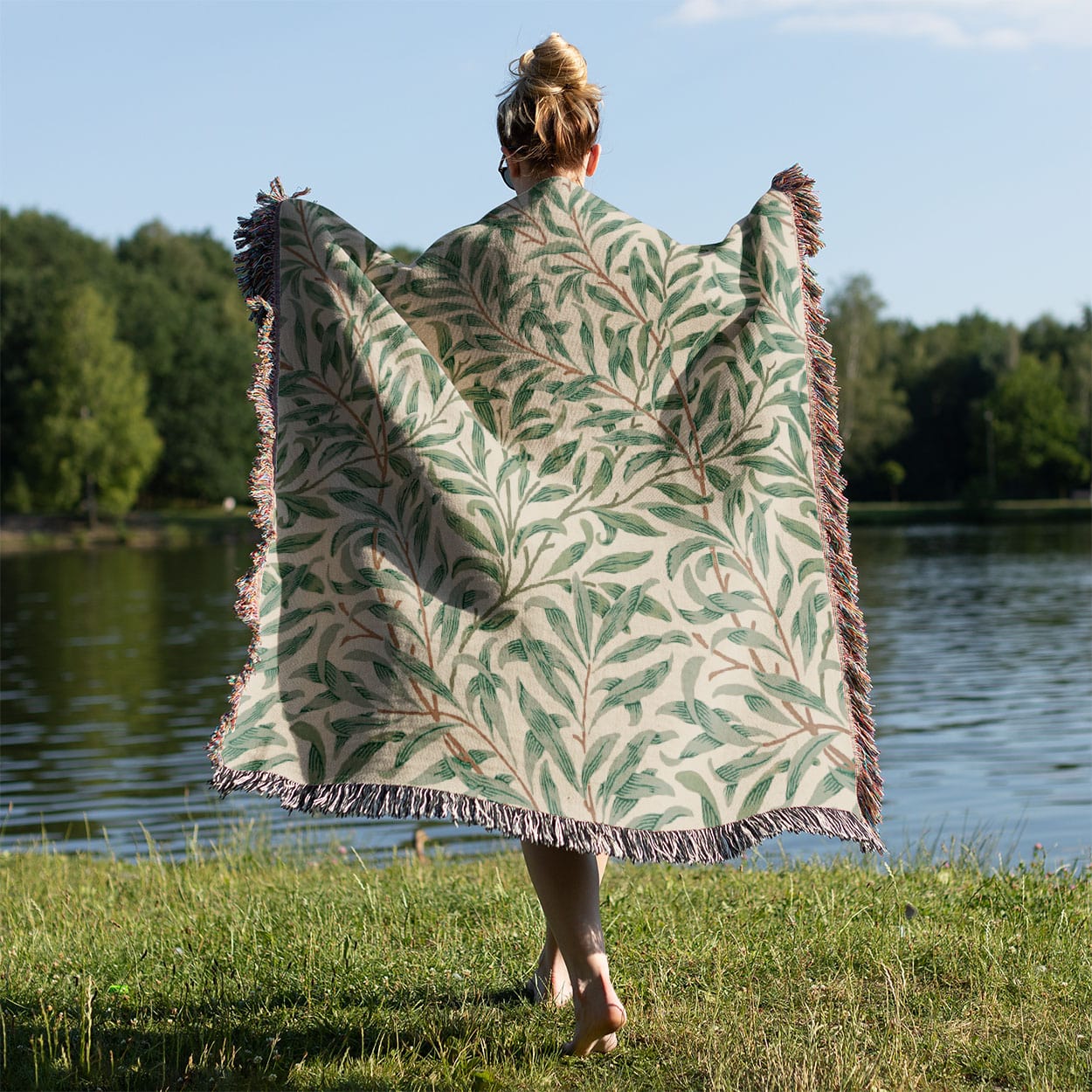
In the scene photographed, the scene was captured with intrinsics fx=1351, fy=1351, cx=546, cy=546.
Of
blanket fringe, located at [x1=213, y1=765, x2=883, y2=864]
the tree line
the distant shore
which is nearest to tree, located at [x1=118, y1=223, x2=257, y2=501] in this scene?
the tree line

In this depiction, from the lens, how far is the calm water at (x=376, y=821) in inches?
338

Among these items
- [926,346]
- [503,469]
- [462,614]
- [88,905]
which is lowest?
[88,905]

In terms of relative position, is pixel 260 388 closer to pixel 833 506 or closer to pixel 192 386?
pixel 833 506

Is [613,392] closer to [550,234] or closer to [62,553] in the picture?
[550,234]

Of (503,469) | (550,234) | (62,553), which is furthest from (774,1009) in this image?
(62,553)

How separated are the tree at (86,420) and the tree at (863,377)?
98.4 feet

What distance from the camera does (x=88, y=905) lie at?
4516 millimetres

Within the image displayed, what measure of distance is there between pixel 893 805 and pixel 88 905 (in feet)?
19.7

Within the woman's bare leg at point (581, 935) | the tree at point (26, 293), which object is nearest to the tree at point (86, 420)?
the tree at point (26, 293)

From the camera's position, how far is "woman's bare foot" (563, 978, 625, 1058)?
2662 millimetres

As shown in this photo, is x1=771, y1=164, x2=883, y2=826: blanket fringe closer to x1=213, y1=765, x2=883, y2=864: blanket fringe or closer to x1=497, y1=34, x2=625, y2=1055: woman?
x1=213, y1=765, x2=883, y2=864: blanket fringe

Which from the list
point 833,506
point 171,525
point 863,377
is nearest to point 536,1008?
point 833,506

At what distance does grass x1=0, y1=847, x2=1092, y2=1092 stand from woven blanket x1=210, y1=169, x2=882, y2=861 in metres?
0.42

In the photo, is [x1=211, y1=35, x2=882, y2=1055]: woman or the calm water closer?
[x1=211, y1=35, x2=882, y2=1055]: woman
